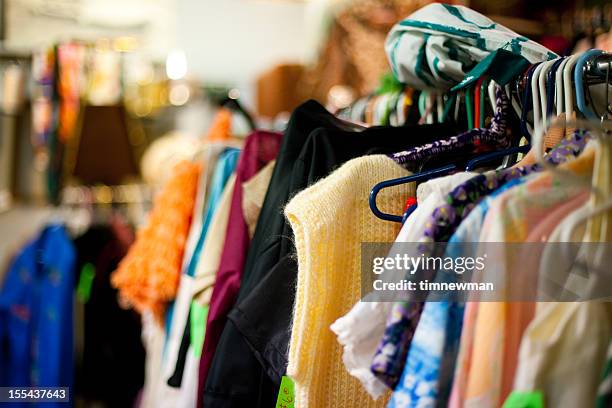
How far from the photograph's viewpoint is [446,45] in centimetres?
74

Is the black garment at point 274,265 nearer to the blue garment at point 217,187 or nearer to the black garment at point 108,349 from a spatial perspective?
the blue garment at point 217,187

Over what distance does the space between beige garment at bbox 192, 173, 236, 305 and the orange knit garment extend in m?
0.17

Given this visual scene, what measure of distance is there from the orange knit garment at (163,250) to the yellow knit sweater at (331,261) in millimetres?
576

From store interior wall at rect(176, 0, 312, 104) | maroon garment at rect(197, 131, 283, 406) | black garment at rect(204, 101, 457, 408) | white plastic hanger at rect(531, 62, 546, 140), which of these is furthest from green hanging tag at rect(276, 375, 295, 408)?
store interior wall at rect(176, 0, 312, 104)

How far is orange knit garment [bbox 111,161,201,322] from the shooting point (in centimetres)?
111

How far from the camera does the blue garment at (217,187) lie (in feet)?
3.28

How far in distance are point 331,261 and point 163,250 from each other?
617mm

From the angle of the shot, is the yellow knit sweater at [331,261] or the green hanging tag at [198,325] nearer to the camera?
the yellow knit sweater at [331,261]

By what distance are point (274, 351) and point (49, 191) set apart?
1628mm

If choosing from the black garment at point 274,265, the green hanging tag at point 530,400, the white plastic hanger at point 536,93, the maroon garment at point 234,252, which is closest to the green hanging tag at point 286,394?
the black garment at point 274,265

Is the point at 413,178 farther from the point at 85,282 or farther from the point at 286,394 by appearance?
the point at 85,282

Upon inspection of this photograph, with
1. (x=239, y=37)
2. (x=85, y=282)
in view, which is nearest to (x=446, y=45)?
(x=85, y=282)

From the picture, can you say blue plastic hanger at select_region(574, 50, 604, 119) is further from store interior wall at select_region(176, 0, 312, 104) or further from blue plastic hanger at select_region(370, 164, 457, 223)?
store interior wall at select_region(176, 0, 312, 104)

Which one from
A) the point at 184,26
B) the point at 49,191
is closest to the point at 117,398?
the point at 49,191
